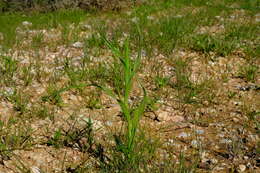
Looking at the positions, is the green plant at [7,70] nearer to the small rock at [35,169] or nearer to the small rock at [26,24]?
the small rock at [35,169]

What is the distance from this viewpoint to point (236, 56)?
808cm

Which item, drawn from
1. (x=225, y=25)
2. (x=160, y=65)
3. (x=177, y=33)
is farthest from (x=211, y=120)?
(x=225, y=25)

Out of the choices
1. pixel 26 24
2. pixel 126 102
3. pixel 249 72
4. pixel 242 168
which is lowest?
pixel 242 168

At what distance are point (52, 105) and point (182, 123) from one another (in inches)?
85.3

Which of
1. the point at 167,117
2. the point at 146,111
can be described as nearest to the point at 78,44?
the point at 146,111

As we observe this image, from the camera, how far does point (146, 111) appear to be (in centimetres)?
576

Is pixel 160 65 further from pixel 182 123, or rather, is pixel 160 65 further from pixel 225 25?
pixel 225 25

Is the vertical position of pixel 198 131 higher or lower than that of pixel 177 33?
lower

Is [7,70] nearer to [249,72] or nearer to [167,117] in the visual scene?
[167,117]

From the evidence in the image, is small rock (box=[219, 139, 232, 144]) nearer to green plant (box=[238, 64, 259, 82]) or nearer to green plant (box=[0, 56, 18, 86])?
green plant (box=[238, 64, 259, 82])

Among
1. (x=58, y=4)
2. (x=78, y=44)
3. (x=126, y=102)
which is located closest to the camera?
(x=126, y=102)

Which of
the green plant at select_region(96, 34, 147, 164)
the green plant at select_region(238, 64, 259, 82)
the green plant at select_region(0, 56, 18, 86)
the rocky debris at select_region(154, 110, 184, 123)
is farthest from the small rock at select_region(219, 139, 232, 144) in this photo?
the green plant at select_region(0, 56, 18, 86)

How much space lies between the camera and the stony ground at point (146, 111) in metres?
4.50

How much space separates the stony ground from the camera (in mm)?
4504
